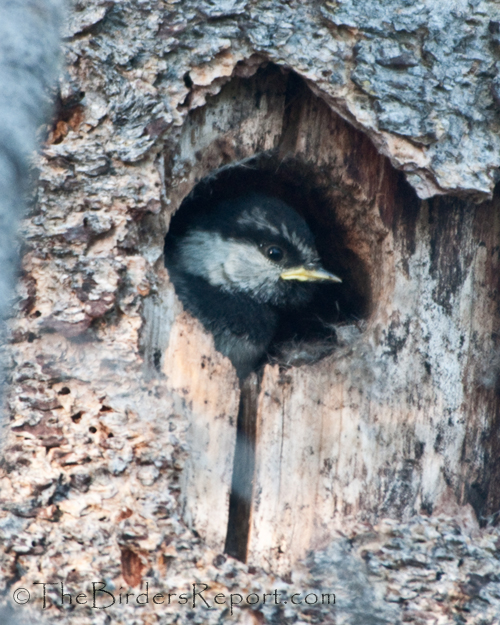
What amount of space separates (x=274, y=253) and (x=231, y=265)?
0.25 meters

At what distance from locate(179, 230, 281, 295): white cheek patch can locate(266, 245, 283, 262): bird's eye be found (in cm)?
3

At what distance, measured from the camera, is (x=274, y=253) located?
347 cm

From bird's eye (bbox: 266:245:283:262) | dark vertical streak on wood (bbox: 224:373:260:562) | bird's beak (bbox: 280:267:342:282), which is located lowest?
dark vertical streak on wood (bbox: 224:373:260:562)

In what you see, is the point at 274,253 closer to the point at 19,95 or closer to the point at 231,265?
the point at 231,265

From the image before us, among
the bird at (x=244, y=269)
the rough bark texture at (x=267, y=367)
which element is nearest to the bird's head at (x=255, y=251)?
the bird at (x=244, y=269)

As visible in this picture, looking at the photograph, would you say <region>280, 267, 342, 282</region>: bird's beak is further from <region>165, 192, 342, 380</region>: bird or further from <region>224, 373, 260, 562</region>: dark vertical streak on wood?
<region>224, 373, 260, 562</region>: dark vertical streak on wood

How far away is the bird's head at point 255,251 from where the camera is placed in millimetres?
3359

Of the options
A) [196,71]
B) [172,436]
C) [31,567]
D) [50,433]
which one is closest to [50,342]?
[50,433]

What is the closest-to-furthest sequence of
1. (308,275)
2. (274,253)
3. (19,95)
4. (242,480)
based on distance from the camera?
(19,95)
(242,480)
(308,275)
(274,253)

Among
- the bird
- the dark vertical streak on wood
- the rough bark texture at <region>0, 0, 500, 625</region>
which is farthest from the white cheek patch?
the dark vertical streak on wood

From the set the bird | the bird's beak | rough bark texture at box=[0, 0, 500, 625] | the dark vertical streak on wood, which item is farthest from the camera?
the bird

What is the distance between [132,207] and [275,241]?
1.48m

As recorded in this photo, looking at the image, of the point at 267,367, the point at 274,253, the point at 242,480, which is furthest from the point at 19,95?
the point at 274,253

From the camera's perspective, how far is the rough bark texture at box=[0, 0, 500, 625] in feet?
6.30
